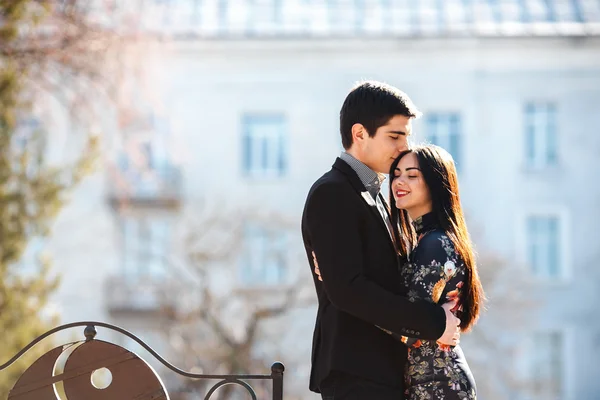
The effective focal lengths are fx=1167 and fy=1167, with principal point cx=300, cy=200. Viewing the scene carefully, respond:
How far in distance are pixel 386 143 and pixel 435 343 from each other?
25.8 inches

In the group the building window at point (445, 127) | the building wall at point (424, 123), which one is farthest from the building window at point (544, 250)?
the building window at point (445, 127)

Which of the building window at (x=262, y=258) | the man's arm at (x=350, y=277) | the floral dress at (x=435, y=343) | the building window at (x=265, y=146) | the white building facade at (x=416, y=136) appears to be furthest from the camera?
the building window at (x=265, y=146)

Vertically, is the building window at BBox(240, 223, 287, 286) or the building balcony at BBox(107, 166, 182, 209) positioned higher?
the building balcony at BBox(107, 166, 182, 209)

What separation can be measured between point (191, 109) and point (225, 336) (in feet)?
27.1

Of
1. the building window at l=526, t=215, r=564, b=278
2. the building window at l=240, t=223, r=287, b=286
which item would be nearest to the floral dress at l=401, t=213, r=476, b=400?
the building window at l=240, t=223, r=287, b=286

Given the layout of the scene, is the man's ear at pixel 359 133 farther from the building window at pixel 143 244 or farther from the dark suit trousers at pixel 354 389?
the building window at pixel 143 244

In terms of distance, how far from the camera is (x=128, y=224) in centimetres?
2306

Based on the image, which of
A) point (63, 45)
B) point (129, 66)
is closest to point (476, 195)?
point (129, 66)

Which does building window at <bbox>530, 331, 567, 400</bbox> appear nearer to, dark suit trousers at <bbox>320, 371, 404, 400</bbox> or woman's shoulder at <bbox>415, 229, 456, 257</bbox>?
woman's shoulder at <bbox>415, 229, 456, 257</bbox>

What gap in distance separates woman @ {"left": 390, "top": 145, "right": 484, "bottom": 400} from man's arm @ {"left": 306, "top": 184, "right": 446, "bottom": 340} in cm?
11

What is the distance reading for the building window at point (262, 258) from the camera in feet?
69.3

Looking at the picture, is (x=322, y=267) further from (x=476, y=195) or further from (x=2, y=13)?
(x=476, y=195)

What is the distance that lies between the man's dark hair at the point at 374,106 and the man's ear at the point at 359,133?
11 millimetres

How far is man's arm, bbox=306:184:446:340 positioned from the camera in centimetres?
347
